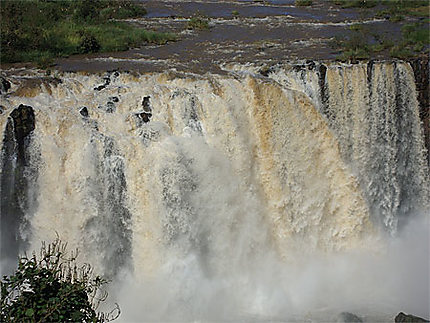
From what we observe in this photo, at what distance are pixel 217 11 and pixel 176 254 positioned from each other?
14.0 m

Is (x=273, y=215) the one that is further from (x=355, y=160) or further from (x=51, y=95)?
(x=51, y=95)

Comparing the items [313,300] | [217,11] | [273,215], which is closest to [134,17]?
[217,11]

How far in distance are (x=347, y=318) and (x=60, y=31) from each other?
1128cm

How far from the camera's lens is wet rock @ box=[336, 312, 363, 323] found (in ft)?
35.8

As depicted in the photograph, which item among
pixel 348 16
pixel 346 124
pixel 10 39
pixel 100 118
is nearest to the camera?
pixel 100 118

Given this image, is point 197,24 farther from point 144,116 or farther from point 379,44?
point 144,116

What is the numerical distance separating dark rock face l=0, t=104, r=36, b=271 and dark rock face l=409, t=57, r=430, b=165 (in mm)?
8886

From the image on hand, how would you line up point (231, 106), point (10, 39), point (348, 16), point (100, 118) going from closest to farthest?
point (100, 118) < point (231, 106) < point (10, 39) < point (348, 16)

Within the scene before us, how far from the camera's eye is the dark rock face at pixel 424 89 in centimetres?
1398

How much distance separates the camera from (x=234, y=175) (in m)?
11.6

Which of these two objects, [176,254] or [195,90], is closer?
[176,254]

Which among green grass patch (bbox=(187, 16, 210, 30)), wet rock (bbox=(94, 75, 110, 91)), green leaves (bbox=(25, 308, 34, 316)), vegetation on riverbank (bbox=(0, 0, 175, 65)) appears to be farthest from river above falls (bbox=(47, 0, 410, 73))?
green leaves (bbox=(25, 308, 34, 316))

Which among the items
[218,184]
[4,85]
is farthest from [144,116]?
[4,85]

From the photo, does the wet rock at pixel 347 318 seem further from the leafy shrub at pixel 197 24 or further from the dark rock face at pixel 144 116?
the leafy shrub at pixel 197 24
